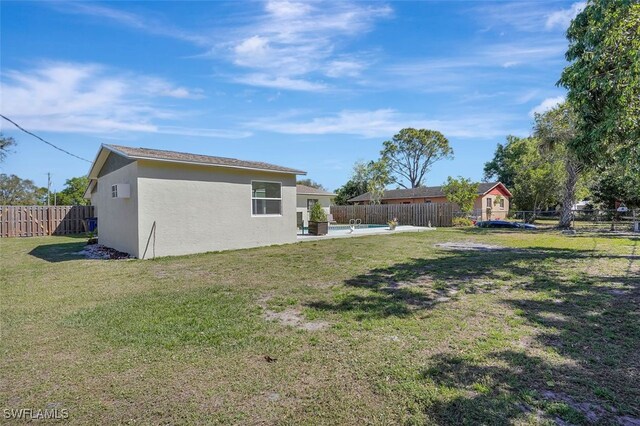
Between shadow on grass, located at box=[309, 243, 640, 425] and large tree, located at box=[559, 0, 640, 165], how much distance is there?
117 inches

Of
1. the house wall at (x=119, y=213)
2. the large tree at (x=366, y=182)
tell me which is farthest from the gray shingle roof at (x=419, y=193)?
the house wall at (x=119, y=213)

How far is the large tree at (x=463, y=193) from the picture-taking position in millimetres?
23531

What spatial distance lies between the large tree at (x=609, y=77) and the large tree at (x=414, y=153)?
120 ft

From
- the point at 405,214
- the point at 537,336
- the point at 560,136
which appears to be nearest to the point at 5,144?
the point at 405,214

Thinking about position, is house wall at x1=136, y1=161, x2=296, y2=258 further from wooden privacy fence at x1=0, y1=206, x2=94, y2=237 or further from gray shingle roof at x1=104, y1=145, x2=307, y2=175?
wooden privacy fence at x1=0, y1=206, x2=94, y2=237

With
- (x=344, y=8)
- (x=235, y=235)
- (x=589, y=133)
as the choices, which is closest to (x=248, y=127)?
(x=235, y=235)

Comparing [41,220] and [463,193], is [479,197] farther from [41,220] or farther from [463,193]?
[41,220]

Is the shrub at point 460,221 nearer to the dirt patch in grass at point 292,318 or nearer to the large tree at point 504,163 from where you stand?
the dirt patch in grass at point 292,318

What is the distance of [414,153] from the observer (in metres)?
45.7

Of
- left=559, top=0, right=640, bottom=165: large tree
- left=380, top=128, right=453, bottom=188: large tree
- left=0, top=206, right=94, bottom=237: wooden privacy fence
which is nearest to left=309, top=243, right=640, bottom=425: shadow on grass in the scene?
left=559, top=0, right=640, bottom=165: large tree

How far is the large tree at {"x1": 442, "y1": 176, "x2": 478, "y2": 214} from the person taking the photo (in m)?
23.5

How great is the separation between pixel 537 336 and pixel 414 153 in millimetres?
44406

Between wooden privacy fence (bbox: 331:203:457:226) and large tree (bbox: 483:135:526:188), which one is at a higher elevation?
large tree (bbox: 483:135:526:188)

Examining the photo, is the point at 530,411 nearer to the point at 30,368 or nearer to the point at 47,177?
the point at 30,368
